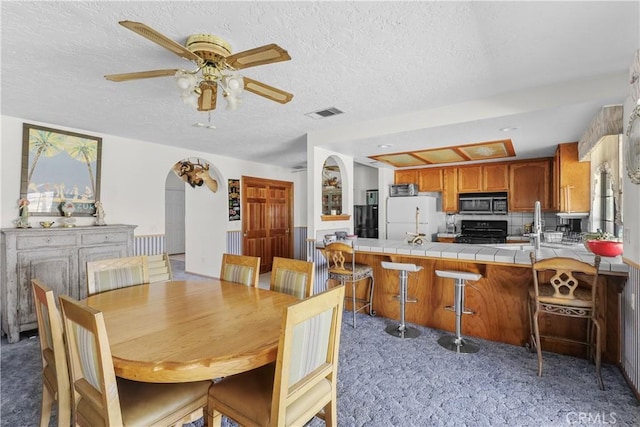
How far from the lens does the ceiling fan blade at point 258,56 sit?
1.44m

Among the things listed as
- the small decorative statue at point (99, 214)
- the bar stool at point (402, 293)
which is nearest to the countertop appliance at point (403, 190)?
the bar stool at point (402, 293)

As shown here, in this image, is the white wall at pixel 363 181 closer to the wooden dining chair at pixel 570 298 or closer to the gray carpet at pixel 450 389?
the gray carpet at pixel 450 389

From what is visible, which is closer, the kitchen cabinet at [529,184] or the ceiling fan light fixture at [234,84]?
the ceiling fan light fixture at [234,84]

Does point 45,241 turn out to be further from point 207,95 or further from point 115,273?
point 207,95

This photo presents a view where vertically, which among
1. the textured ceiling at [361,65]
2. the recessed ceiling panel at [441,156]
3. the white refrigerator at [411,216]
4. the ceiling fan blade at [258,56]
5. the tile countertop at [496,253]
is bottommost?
the tile countertop at [496,253]

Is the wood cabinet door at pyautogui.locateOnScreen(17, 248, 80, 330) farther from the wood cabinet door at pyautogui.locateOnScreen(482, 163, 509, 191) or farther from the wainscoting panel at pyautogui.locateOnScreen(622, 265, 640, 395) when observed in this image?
the wood cabinet door at pyautogui.locateOnScreen(482, 163, 509, 191)

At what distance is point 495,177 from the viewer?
484 cm

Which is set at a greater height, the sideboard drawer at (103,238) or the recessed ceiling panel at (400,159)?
the recessed ceiling panel at (400,159)

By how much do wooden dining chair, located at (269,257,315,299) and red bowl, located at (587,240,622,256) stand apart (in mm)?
2305

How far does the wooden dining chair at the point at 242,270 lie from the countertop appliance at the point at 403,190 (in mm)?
3640

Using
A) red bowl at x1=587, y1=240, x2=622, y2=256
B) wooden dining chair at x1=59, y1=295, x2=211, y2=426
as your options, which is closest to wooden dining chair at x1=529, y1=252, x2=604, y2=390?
red bowl at x1=587, y1=240, x2=622, y2=256

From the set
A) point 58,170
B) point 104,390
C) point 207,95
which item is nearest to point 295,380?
point 104,390

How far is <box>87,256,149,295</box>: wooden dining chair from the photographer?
2.13m

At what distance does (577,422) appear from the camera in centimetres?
174
